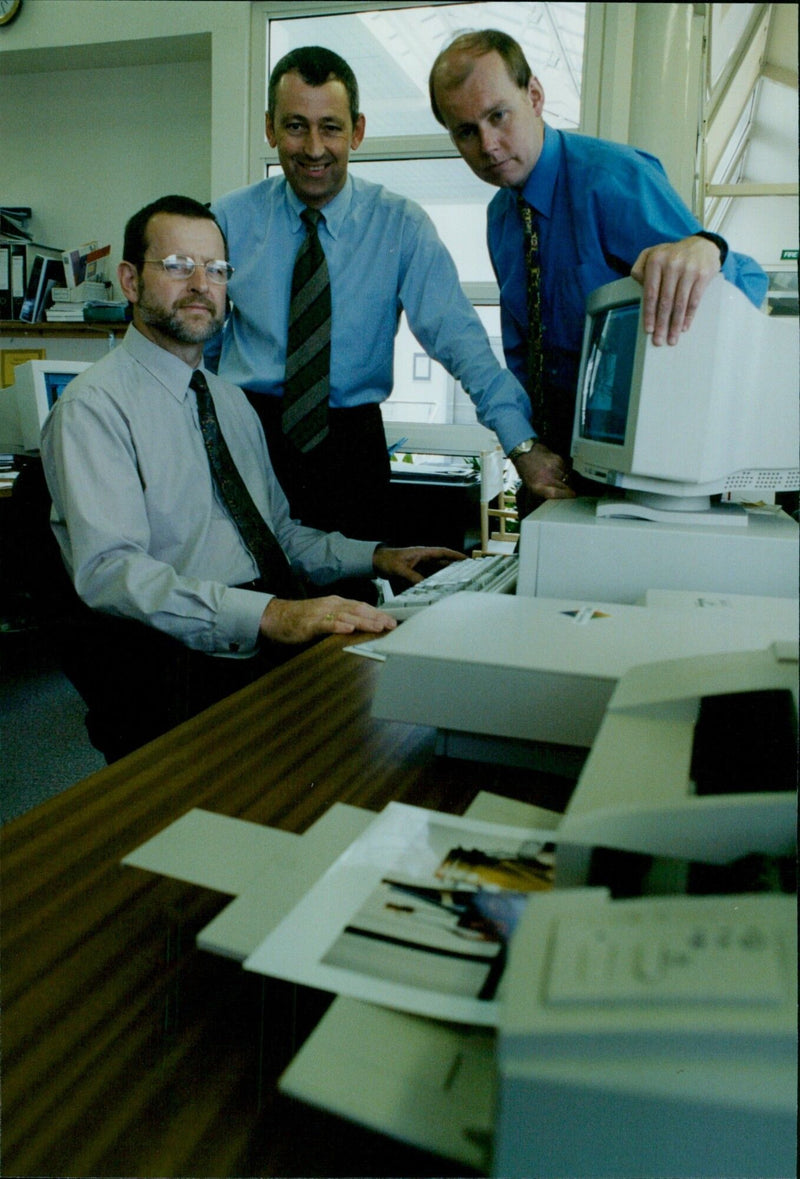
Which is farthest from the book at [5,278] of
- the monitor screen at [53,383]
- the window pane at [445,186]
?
the window pane at [445,186]

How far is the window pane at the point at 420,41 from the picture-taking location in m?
1.73

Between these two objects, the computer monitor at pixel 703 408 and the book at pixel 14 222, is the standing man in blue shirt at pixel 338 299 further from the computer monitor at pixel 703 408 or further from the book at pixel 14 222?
the book at pixel 14 222

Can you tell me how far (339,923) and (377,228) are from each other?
1892mm

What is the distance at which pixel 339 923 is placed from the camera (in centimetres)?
46

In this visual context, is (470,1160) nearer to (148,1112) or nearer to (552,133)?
(148,1112)

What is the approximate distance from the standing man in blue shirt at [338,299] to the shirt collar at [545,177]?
0.33 m

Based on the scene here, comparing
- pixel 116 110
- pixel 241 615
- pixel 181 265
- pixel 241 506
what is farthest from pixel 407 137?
pixel 241 615

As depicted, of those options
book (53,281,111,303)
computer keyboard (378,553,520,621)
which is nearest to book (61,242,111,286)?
book (53,281,111,303)

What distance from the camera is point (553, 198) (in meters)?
1.69

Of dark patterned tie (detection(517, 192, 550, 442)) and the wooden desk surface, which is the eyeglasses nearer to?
dark patterned tie (detection(517, 192, 550, 442))

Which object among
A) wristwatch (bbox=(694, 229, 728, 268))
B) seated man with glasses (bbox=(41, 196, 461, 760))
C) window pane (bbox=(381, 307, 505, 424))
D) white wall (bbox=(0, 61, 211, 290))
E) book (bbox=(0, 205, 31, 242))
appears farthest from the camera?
book (bbox=(0, 205, 31, 242))

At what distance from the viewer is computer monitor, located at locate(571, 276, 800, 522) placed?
1109 millimetres

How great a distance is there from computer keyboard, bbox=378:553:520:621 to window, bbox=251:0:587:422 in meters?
0.91

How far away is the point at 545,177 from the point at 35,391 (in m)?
1.92
